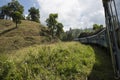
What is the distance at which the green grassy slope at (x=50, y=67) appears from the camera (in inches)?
426

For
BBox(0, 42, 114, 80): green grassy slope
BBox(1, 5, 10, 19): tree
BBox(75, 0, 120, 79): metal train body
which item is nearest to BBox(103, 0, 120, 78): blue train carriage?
BBox(75, 0, 120, 79): metal train body

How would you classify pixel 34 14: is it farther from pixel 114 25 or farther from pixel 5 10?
pixel 114 25

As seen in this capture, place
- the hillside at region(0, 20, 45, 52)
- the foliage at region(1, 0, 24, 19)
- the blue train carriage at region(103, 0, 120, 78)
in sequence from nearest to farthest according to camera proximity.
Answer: the blue train carriage at region(103, 0, 120, 78), the hillside at region(0, 20, 45, 52), the foliage at region(1, 0, 24, 19)

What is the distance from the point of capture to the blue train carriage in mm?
8363

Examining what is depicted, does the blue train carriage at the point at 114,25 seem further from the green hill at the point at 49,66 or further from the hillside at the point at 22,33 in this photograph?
the hillside at the point at 22,33

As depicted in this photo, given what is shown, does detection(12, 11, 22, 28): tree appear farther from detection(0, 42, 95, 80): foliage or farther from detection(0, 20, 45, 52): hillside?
detection(0, 42, 95, 80): foliage

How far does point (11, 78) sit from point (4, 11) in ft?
318

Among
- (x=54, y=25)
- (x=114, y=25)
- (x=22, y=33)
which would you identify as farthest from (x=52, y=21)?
(x=114, y=25)

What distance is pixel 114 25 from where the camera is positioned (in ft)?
29.0

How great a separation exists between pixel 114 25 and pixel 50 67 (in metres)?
4.73

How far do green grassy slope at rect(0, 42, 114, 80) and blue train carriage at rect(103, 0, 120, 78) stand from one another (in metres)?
3.41

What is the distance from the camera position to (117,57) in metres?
8.88

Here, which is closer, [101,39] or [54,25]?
[101,39]

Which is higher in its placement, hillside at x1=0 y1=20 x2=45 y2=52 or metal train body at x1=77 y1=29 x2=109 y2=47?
hillside at x1=0 y1=20 x2=45 y2=52
